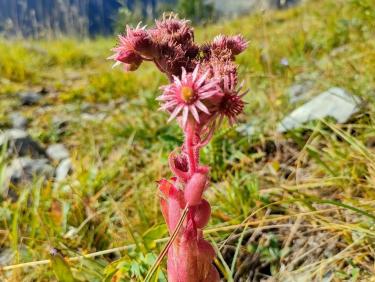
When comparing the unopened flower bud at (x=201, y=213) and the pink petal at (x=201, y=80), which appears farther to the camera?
the unopened flower bud at (x=201, y=213)

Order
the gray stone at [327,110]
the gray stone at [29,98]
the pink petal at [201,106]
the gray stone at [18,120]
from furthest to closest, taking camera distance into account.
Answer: the gray stone at [29,98] → the gray stone at [18,120] → the gray stone at [327,110] → the pink petal at [201,106]

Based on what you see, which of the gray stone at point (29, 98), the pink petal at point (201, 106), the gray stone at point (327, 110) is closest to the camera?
the pink petal at point (201, 106)

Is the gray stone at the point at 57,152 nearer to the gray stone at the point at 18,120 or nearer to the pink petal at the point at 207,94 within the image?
the gray stone at the point at 18,120

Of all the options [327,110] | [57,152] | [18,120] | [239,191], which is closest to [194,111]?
[239,191]

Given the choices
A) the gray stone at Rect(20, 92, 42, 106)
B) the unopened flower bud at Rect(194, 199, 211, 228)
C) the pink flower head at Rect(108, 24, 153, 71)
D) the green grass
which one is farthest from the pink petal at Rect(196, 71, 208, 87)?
the gray stone at Rect(20, 92, 42, 106)

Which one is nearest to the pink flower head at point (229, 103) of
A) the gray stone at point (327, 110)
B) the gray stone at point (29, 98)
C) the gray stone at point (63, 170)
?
the gray stone at point (327, 110)

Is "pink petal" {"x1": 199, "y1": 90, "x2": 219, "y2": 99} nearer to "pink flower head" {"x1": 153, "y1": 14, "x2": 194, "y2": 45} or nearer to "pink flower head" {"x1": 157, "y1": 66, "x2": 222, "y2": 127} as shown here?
"pink flower head" {"x1": 157, "y1": 66, "x2": 222, "y2": 127}

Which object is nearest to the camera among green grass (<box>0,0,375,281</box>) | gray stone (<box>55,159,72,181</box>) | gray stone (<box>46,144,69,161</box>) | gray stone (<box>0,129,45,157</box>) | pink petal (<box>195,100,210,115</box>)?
pink petal (<box>195,100,210,115</box>)
